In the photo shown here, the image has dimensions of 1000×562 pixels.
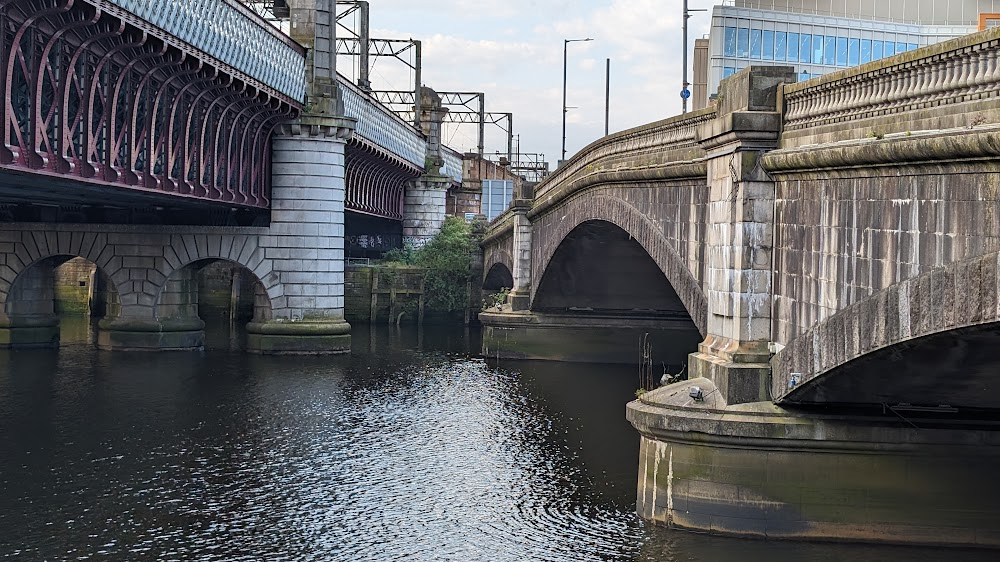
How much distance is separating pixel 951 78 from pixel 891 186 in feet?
5.80

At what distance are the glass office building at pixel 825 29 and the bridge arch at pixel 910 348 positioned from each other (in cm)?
6935

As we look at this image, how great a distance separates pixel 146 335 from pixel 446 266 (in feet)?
85.0

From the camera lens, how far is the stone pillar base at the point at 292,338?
51.2 metres

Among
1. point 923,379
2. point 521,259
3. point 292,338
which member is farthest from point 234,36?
point 923,379

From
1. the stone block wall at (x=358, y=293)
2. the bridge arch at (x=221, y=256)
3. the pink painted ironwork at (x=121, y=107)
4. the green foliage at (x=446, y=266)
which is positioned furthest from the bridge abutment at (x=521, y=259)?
the green foliage at (x=446, y=266)

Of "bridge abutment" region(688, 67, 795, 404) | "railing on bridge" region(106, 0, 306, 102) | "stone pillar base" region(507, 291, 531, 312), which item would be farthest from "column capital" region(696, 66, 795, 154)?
"stone pillar base" region(507, 291, 531, 312)

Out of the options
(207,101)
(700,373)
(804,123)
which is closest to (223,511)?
(700,373)

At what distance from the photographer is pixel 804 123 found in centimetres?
1942

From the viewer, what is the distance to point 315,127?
51906mm

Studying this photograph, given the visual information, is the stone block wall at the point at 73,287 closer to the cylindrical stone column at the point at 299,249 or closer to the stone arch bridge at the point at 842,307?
the cylindrical stone column at the point at 299,249

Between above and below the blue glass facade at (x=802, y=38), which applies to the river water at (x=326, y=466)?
below

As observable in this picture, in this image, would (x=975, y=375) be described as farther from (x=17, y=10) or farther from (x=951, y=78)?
(x=17, y=10)

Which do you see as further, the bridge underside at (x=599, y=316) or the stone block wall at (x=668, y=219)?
the bridge underside at (x=599, y=316)

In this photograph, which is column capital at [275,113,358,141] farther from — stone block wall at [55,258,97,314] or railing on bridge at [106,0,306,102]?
stone block wall at [55,258,97,314]
